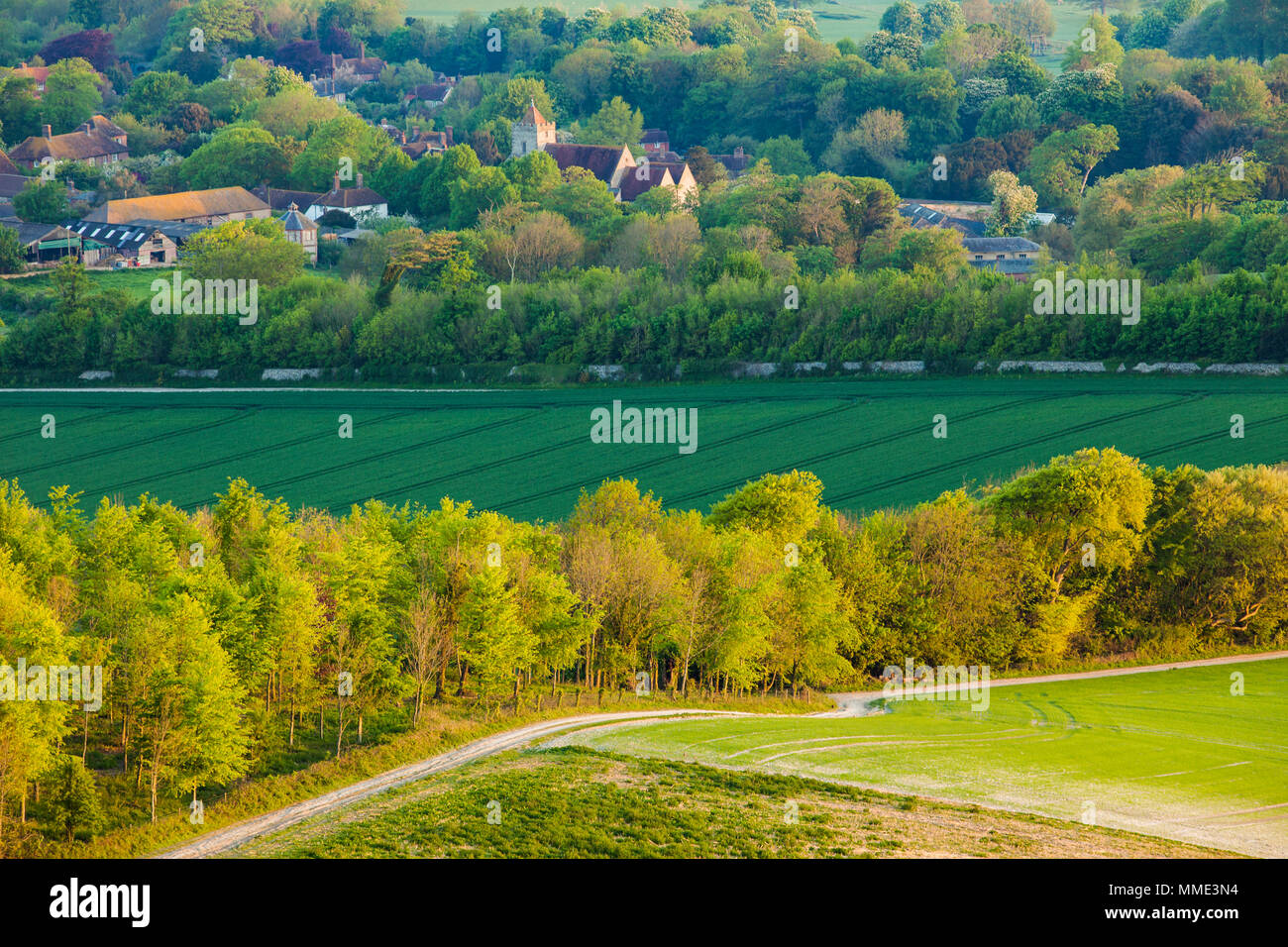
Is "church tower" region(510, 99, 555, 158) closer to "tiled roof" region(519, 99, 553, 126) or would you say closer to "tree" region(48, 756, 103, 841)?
"tiled roof" region(519, 99, 553, 126)

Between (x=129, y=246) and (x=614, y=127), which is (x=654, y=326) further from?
(x=614, y=127)

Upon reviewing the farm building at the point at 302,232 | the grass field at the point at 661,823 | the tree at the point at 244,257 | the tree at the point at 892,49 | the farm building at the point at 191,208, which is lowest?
the grass field at the point at 661,823

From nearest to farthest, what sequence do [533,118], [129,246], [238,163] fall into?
[129,246] → [238,163] → [533,118]

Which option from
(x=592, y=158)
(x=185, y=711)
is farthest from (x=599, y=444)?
(x=592, y=158)

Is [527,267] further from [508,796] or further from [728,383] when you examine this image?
[508,796]

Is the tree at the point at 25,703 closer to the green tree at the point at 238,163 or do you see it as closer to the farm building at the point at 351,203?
the farm building at the point at 351,203

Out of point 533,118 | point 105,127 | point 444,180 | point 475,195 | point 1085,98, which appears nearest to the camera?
point 475,195

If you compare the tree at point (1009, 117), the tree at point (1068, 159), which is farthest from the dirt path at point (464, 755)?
the tree at point (1009, 117)

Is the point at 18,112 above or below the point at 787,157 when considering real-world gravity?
above
